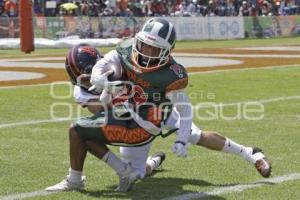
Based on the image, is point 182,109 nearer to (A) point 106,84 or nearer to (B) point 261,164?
(A) point 106,84

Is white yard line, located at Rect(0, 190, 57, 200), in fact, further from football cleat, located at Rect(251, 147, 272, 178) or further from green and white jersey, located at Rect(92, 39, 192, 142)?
football cleat, located at Rect(251, 147, 272, 178)

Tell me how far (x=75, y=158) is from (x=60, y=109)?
15.2 feet

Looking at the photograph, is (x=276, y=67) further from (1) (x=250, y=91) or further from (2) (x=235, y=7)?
(2) (x=235, y=7)

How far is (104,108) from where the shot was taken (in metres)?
5.72

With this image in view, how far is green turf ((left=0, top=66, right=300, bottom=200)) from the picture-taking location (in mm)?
5480

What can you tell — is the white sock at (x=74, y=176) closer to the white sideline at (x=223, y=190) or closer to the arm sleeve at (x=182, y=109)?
the white sideline at (x=223, y=190)

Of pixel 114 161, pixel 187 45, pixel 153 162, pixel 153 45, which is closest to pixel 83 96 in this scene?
pixel 153 162

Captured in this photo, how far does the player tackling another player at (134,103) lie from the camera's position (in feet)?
17.3

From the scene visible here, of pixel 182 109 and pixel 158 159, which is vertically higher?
pixel 182 109

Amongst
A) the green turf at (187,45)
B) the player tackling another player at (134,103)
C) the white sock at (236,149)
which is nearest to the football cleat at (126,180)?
the player tackling another player at (134,103)

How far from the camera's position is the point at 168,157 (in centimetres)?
684

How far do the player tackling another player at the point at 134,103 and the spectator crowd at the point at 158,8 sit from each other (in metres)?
24.6

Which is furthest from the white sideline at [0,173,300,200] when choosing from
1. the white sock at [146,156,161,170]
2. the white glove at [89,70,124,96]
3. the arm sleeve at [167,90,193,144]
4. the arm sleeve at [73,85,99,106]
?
the arm sleeve at [73,85,99,106]

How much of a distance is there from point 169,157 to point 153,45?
189 cm
